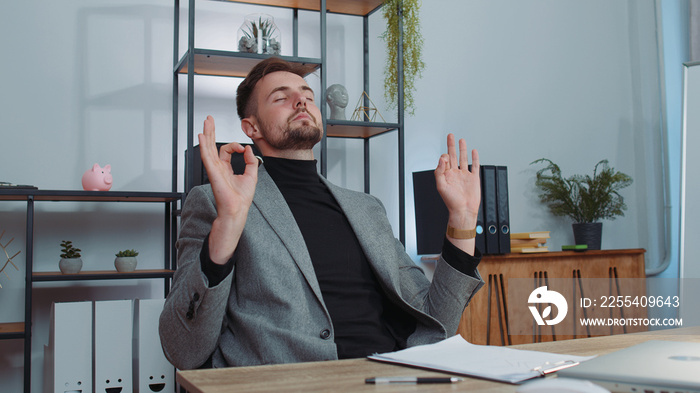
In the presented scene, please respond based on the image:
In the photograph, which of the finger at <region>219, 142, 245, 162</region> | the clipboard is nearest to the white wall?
the finger at <region>219, 142, 245, 162</region>

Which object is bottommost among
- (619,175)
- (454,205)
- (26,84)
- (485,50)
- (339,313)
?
(339,313)

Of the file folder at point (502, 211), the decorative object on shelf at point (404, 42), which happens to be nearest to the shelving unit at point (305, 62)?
the decorative object on shelf at point (404, 42)

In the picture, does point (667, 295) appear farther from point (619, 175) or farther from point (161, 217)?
point (161, 217)

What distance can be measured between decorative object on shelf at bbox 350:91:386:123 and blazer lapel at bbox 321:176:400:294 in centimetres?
119

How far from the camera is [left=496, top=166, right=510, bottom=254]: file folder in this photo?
107 inches

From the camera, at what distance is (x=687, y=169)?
306 cm

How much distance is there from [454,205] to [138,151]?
1671mm

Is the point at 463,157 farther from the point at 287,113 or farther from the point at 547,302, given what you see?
the point at 547,302

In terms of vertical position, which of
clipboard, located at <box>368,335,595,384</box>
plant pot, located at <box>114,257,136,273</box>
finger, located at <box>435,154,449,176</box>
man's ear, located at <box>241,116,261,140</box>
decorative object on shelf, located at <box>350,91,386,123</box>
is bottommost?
clipboard, located at <box>368,335,595,384</box>

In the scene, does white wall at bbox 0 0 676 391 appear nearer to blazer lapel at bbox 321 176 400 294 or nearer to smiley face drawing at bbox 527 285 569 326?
smiley face drawing at bbox 527 285 569 326

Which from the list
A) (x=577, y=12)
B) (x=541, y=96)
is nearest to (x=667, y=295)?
(x=541, y=96)

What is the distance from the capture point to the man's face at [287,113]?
1643 mm

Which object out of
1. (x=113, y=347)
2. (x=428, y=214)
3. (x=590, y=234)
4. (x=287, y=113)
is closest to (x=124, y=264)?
(x=113, y=347)

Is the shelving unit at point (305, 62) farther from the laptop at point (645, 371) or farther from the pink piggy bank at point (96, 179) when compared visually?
the laptop at point (645, 371)
